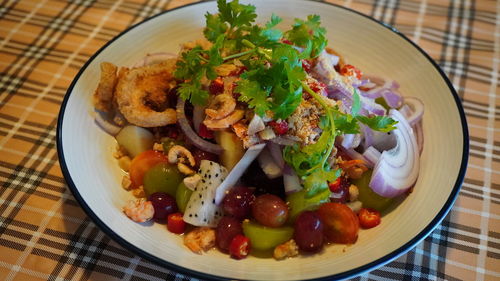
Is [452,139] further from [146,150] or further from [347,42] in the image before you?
[146,150]

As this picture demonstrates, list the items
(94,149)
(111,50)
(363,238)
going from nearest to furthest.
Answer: (363,238) → (94,149) → (111,50)

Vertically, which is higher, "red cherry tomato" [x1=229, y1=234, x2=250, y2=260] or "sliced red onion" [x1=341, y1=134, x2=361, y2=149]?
"sliced red onion" [x1=341, y1=134, x2=361, y2=149]

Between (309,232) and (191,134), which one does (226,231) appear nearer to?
(309,232)

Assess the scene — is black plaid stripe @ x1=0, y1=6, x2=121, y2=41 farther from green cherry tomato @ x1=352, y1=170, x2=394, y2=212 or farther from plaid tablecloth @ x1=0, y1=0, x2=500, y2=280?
green cherry tomato @ x1=352, y1=170, x2=394, y2=212

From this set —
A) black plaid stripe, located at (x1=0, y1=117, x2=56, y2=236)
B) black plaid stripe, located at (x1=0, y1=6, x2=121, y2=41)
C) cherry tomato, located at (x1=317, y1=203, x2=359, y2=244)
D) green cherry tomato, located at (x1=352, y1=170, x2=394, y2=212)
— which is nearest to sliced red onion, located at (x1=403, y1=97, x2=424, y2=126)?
green cherry tomato, located at (x1=352, y1=170, x2=394, y2=212)

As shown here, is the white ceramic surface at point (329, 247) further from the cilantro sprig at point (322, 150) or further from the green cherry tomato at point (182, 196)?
the cilantro sprig at point (322, 150)

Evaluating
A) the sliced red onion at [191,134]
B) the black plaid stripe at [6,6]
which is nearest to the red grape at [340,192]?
the sliced red onion at [191,134]

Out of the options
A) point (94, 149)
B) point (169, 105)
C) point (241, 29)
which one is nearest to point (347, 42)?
point (241, 29)
